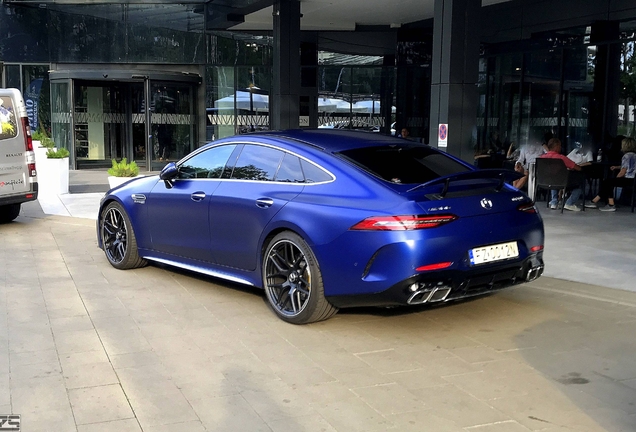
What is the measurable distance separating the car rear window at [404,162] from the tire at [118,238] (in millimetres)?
3075

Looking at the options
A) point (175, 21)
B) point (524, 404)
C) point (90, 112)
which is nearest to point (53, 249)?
point (524, 404)

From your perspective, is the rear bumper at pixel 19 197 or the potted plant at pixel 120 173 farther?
the potted plant at pixel 120 173

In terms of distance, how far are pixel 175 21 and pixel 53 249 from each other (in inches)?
645

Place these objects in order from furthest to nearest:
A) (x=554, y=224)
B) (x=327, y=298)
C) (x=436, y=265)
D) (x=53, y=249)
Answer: (x=554, y=224) → (x=53, y=249) → (x=327, y=298) → (x=436, y=265)

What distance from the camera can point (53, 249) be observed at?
33.0 ft

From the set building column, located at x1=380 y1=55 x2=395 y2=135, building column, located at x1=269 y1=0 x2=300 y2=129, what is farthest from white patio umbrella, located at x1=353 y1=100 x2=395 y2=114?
building column, located at x1=269 y1=0 x2=300 y2=129

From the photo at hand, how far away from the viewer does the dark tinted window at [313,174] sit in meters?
6.12

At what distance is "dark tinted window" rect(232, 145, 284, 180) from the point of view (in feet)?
21.9

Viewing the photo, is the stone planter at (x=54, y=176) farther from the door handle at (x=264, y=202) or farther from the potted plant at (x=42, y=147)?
the door handle at (x=264, y=202)

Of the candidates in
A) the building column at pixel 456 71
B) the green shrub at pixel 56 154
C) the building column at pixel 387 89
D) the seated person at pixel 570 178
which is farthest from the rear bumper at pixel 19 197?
the building column at pixel 387 89

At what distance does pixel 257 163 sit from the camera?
6.86m

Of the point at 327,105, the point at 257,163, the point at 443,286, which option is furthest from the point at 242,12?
the point at 443,286

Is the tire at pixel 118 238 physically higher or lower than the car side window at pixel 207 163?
lower

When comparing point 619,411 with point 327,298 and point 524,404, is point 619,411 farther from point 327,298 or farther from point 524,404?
point 327,298
